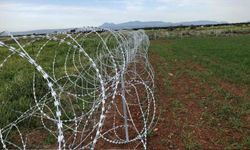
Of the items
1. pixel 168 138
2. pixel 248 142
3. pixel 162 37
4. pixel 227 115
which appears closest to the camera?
pixel 248 142

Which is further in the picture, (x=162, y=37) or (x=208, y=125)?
(x=162, y=37)

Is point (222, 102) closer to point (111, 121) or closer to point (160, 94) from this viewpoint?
point (160, 94)

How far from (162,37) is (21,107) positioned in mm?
44621

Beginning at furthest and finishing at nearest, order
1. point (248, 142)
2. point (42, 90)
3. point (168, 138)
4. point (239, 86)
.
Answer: point (239, 86) < point (42, 90) < point (168, 138) < point (248, 142)

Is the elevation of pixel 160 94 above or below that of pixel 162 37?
above

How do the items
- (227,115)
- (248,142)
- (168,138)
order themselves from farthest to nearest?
(227,115)
(168,138)
(248,142)

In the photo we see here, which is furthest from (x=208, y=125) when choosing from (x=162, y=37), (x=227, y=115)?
(x=162, y=37)

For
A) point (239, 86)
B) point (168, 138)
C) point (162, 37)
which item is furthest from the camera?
point (162, 37)

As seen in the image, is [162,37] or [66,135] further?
[162,37]

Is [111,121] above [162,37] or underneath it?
above

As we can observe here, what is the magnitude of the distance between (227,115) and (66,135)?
2847mm

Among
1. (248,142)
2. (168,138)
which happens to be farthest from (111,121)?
(248,142)

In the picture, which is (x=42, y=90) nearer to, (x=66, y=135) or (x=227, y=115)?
(x=66, y=135)

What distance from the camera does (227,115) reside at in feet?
25.9
